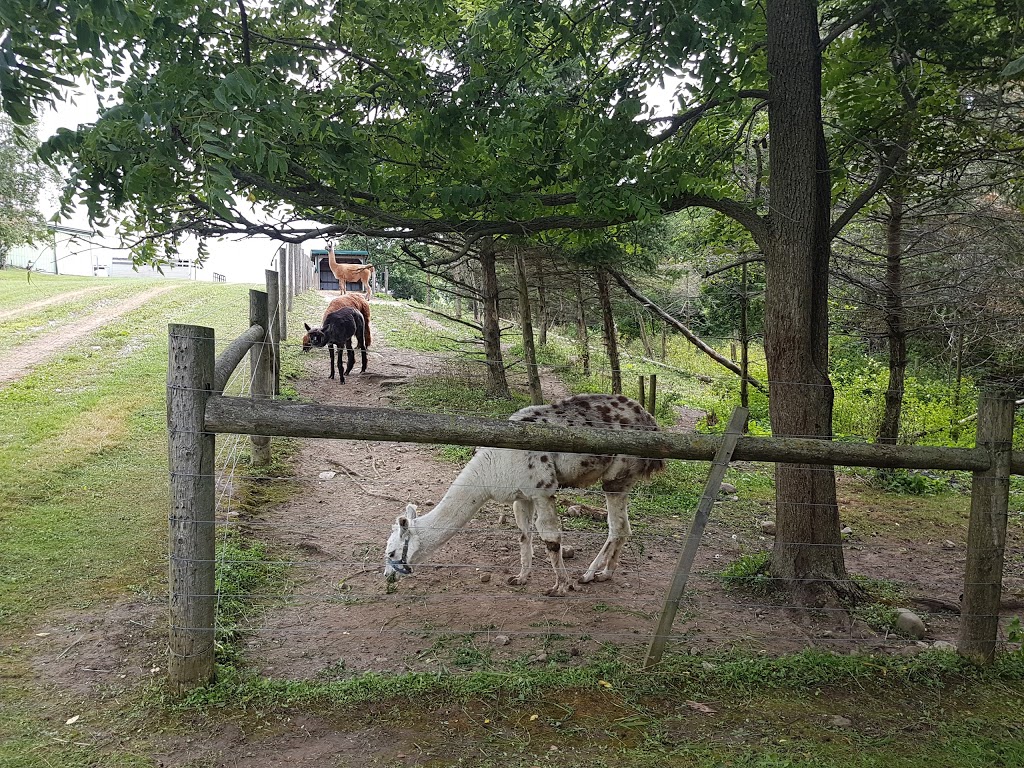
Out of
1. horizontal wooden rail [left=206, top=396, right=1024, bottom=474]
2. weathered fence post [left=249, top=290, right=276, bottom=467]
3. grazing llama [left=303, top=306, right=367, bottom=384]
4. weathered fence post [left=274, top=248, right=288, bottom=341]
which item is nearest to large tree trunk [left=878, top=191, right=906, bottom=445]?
horizontal wooden rail [left=206, top=396, right=1024, bottom=474]

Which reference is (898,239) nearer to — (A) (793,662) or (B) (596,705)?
(A) (793,662)

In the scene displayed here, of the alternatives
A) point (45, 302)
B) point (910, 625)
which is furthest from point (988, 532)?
point (45, 302)

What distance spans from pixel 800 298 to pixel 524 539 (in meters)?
3.10

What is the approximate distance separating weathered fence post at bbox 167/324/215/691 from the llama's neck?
182cm

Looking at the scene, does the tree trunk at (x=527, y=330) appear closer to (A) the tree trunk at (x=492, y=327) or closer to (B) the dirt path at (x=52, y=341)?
(A) the tree trunk at (x=492, y=327)

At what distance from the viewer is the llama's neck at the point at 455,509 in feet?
17.0

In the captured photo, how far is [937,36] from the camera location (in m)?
5.20

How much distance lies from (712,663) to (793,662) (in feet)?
1.75

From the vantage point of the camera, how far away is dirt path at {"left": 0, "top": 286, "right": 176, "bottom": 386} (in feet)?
36.6

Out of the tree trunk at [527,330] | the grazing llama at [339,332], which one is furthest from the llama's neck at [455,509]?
the grazing llama at [339,332]

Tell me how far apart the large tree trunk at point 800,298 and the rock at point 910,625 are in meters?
0.41

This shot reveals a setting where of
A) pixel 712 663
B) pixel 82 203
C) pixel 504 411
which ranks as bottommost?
pixel 712 663

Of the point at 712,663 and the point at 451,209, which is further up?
the point at 451,209

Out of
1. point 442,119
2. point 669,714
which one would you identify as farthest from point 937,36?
point 669,714
